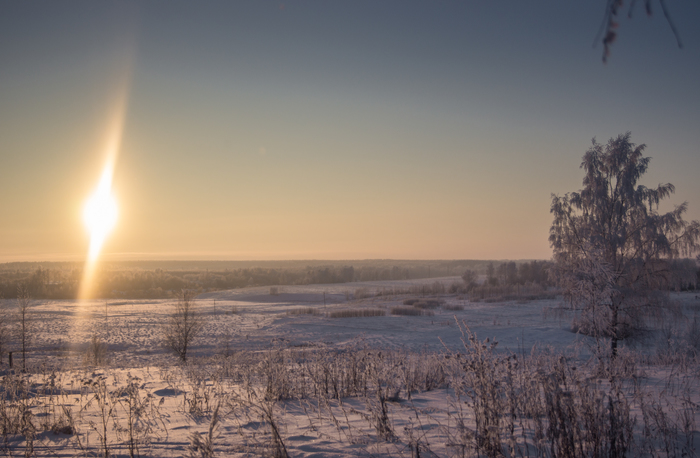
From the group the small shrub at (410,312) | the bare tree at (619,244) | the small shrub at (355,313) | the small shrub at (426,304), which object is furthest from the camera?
the small shrub at (426,304)

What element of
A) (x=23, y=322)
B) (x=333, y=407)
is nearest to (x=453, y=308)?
(x=23, y=322)

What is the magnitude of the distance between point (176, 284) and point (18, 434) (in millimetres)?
86243

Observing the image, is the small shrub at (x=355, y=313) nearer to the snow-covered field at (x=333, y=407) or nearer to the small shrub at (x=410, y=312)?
the small shrub at (x=410, y=312)

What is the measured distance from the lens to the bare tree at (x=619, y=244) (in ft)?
36.9

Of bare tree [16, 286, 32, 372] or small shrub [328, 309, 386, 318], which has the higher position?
bare tree [16, 286, 32, 372]

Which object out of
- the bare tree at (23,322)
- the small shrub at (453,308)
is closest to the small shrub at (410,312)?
the small shrub at (453,308)

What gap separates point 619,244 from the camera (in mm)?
12289

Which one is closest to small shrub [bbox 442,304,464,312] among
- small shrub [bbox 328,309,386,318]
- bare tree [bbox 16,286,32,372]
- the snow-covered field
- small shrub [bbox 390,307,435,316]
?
small shrub [bbox 390,307,435,316]

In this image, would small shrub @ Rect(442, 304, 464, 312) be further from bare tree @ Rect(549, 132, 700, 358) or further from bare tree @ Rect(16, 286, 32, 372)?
bare tree @ Rect(16, 286, 32, 372)

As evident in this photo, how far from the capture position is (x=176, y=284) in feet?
275

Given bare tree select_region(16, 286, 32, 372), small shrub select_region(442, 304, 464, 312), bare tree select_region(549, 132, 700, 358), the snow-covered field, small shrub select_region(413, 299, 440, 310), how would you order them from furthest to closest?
small shrub select_region(413, 299, 440, 310), small shrub select_region(442, 304, 464, 312), bare tree select_region(16, 286, 32, 372), bare tree select_region(549, 132, 700, 358), the snow-covered field

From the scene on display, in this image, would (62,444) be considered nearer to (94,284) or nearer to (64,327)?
(64,327)

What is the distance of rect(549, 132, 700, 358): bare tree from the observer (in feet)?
36.9

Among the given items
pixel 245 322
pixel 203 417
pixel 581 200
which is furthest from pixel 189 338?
pixel 581 200
